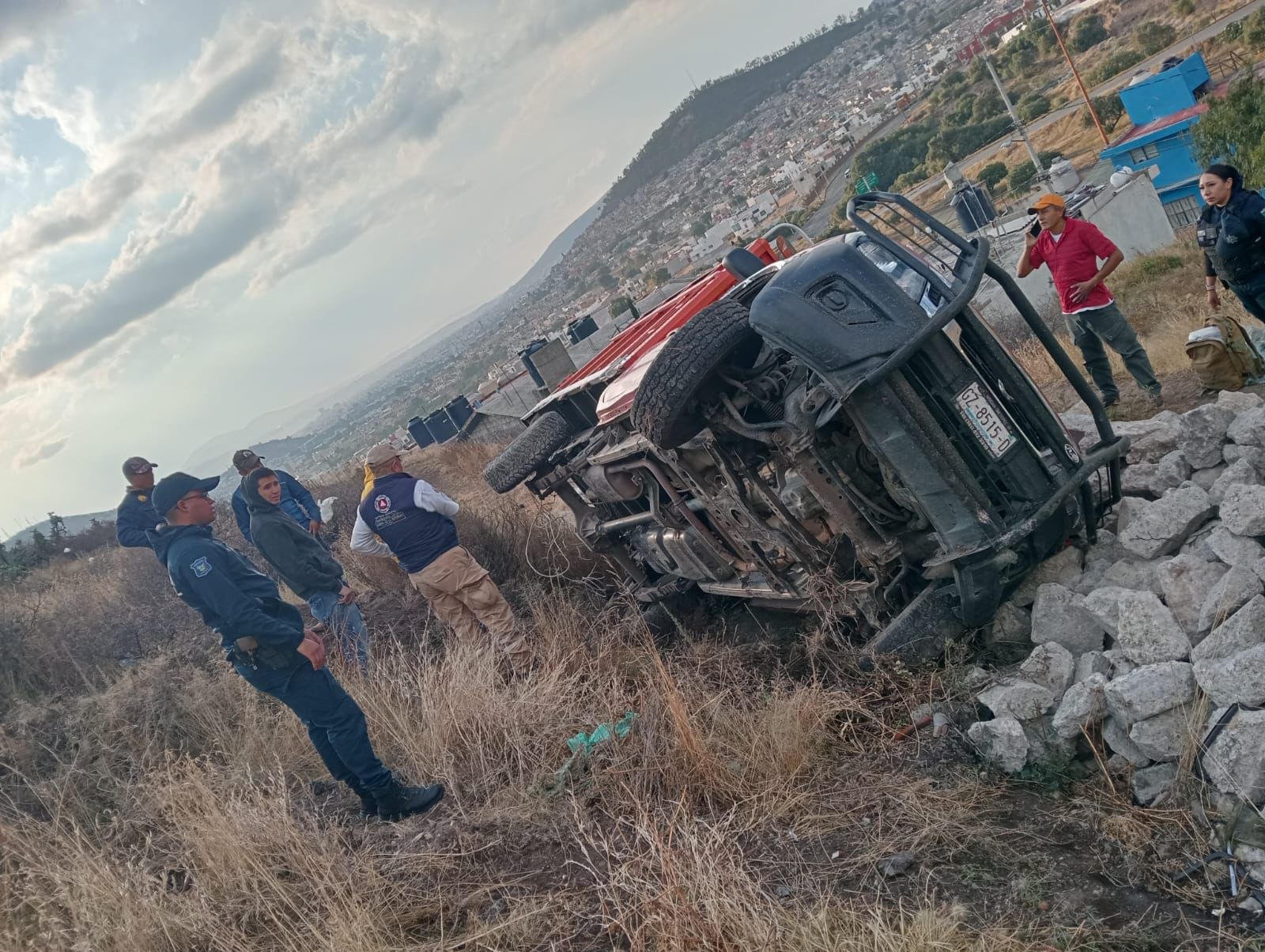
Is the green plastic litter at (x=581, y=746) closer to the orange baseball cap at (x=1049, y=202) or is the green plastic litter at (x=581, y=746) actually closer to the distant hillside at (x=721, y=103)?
the orange baseball cap at (x=1049, y=202)

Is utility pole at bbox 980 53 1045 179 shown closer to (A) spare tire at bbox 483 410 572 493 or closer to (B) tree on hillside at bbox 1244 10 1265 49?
(B) tree on hillside at bbox 1244 10 1265 49

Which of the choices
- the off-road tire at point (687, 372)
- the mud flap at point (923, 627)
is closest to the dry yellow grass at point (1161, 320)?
the mud flap at point (923, 627)

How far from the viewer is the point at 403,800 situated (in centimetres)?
437

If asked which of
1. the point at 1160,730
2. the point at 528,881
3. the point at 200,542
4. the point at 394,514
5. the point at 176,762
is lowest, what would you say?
the point at 1160,730

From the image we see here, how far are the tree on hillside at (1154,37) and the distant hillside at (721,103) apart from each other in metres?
97.0

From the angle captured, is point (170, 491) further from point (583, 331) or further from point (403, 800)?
point (583, 331)

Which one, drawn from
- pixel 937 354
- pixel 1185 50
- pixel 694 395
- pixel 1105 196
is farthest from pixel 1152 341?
pixel 1185 50

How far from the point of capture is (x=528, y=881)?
343cm

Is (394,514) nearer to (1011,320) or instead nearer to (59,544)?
(1011,320)

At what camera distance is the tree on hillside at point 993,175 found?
34.0 metres

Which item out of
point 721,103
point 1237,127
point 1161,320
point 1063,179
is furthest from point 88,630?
point 721,103

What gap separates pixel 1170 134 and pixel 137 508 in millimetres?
21069

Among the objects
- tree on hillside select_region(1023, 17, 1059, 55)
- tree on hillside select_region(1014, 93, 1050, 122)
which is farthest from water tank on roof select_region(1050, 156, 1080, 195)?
tree on hillside select_region(1023, 17, 1059, 55)

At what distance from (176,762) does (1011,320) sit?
1107 cm
